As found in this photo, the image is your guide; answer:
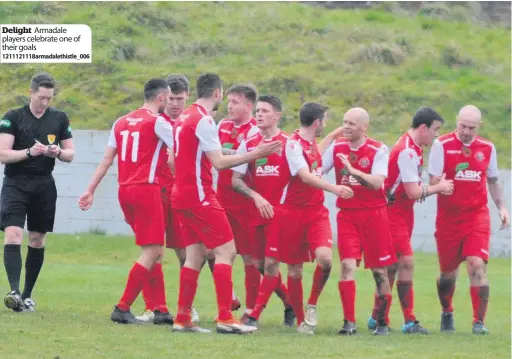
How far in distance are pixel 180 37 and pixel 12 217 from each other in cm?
1605

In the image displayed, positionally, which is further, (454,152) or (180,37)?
(180,37)

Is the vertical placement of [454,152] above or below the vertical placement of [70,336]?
above

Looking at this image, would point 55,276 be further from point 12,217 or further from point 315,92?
point 315,92

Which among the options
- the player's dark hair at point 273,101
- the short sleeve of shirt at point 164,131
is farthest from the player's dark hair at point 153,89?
the player's dark hair at point 273,101

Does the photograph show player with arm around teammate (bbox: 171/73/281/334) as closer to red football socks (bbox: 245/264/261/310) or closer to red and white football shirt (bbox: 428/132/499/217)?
red football socks (bbox: 245/264/261/310)

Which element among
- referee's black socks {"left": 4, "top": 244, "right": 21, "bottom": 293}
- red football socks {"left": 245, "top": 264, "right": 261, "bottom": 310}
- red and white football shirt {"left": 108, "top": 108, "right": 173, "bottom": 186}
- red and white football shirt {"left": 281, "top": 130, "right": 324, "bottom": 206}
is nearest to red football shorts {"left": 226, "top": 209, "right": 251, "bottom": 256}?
→ red football socks {"left": 245, "top": 264, "right": 261, "bottom": 310}

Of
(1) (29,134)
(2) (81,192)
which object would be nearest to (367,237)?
(1) (29,134)

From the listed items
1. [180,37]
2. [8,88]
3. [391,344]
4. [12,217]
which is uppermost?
[180,37]

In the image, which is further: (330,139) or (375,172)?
(330,139)

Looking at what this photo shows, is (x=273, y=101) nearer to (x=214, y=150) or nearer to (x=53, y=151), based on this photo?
(x=214, y=150)

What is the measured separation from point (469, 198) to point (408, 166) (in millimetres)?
773

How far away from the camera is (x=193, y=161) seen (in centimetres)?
980

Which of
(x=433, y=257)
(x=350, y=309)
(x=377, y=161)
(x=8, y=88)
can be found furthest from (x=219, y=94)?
(x=8, y=88)

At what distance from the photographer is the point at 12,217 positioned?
11133mm
